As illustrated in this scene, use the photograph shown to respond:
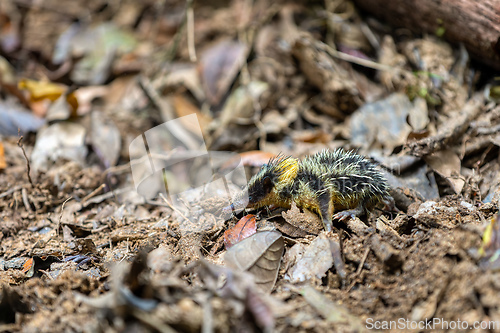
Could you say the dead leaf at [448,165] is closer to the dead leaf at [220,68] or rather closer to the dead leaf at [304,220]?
the dead leaf at [304,220]

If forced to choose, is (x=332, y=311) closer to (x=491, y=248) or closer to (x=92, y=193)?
(x=491, y=248)

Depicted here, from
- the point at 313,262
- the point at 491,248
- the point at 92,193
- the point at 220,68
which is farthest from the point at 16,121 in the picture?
the point at 491,248

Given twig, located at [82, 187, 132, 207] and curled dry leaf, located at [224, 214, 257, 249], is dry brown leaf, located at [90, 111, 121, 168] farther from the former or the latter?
curled dry leaf, located at [224, 214, 257, 249]

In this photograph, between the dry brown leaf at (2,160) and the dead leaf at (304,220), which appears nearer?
the dead leaf at (304,220)

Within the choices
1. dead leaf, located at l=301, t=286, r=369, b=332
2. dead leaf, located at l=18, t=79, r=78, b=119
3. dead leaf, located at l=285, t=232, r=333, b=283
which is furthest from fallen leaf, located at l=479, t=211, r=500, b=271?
dead leaf, located at l=18, t=79, r=78, b=119

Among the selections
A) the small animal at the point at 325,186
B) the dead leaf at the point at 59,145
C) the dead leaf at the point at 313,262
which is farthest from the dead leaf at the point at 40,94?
the dead leaf at the point at 313,262

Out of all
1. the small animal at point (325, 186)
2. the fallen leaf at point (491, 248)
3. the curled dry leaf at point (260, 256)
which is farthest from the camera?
the small animal at point (325, 186)

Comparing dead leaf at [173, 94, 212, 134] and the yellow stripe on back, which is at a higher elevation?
the yellow stripe on back
